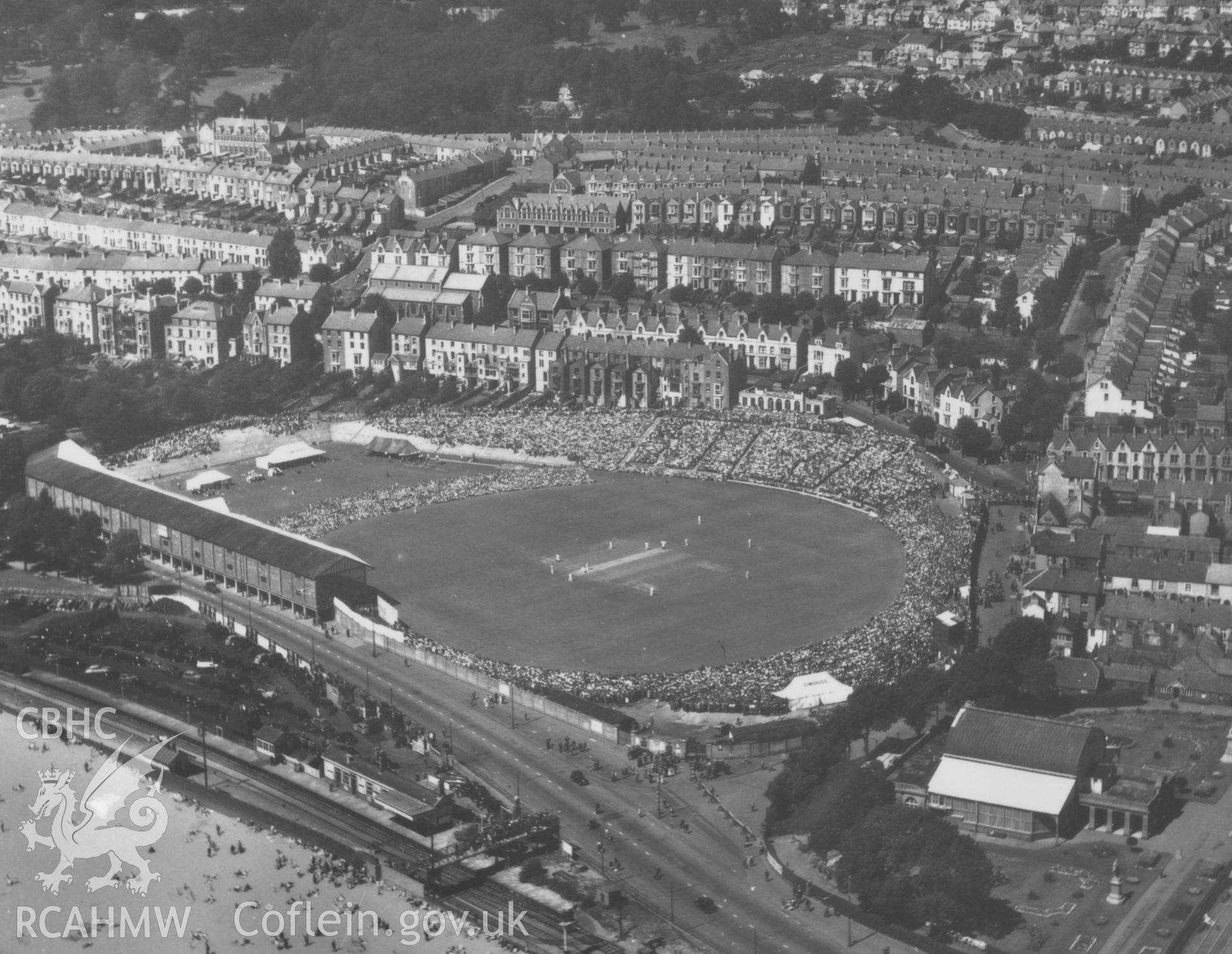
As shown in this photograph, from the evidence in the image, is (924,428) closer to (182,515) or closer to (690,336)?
(690,336)

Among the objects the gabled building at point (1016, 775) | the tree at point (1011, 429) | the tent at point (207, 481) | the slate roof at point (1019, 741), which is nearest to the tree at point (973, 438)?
the tree at point (1011, 429)

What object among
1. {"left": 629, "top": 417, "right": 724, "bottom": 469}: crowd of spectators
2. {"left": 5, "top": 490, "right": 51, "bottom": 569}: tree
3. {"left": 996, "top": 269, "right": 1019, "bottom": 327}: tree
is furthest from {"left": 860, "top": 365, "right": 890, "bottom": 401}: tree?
{"left": 5, "top": 490, "right": 51, "bottom": 569}: tree

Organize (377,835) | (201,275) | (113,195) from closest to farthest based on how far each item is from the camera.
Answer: (377,835) → (201,275) → (113,195)

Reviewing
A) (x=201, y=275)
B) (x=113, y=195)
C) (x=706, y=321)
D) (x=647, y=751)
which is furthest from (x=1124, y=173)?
(x=647, y=751)

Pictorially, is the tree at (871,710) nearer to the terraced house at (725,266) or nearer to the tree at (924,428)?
the tree at (924,428)

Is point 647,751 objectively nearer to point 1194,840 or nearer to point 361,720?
point 361,720

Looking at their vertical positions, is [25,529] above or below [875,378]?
below

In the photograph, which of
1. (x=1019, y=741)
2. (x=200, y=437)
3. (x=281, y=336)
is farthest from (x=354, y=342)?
(x=1019, y=741)
